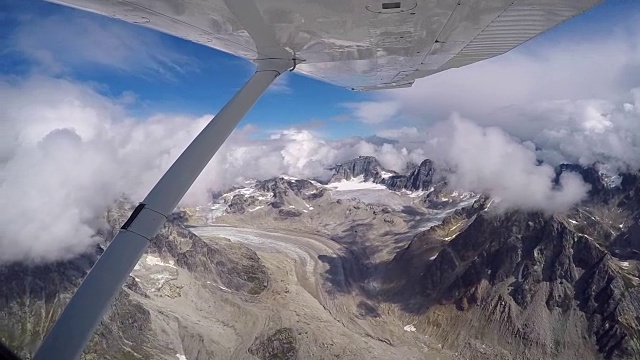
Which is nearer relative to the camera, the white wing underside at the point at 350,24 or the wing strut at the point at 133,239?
the wing strut at the point at 133,239

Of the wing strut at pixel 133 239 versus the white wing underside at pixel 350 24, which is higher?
the white wing underside at pixel 350 24

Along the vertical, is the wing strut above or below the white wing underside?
below

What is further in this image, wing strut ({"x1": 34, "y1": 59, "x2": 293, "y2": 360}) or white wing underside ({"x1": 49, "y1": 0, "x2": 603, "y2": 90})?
white wing underside ({"x1": 49, "y1": 0, "x2": 603, "y2": 90})

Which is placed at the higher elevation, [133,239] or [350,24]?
[350,24]

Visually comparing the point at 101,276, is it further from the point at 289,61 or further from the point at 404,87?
the point at 404,87

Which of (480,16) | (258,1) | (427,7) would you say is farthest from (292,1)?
(480,16)
